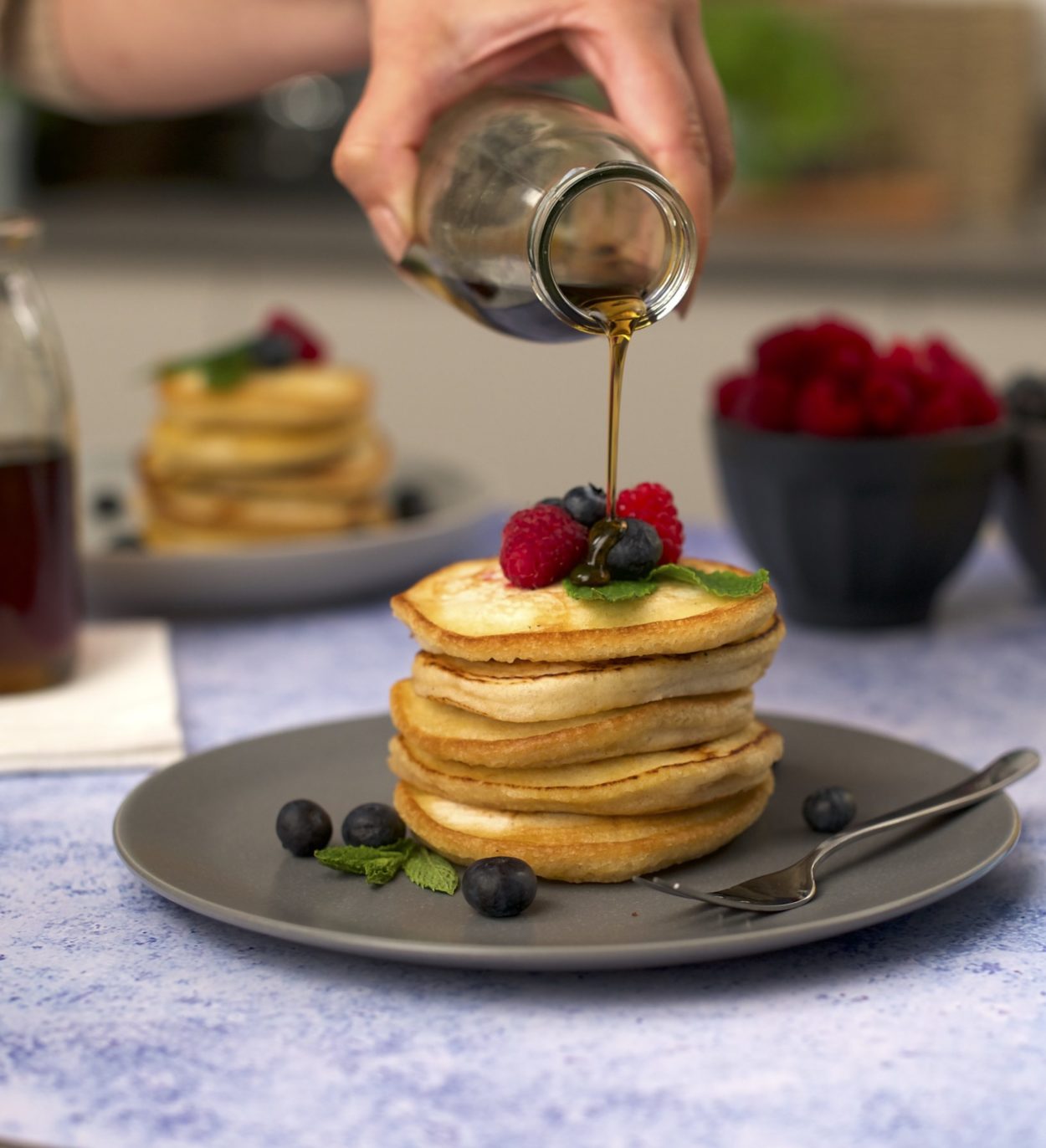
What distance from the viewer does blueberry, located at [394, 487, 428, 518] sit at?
2.21 meters

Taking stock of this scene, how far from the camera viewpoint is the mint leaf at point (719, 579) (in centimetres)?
109

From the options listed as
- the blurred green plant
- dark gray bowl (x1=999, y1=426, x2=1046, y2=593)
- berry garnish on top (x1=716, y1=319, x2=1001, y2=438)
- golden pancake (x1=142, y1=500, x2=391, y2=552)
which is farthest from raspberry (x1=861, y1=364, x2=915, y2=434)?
the blurred green plant

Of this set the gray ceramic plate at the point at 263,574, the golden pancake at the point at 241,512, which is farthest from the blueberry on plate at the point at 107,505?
the gray ceramic plate at the point at 263,574

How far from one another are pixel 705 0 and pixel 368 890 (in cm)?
372

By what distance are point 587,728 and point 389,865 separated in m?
0.15

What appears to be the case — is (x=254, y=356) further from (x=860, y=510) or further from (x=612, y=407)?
(x=612, y=407)

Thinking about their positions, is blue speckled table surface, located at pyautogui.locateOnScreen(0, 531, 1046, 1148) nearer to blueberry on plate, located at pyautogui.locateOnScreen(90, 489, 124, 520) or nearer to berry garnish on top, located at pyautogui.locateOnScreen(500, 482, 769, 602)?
berry garnish on top, located at pyautogui.locateOnScreen(500, 482, 769, 602)

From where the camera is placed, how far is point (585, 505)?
3.72 ft

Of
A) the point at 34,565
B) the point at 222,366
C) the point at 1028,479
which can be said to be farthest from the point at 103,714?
the point at 1028,479

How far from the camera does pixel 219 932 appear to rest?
39.7 inches

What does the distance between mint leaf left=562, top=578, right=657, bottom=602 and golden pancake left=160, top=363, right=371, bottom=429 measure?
1.05 m

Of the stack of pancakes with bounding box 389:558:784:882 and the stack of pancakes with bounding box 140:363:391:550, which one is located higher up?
the stack of pancakes with bounding box 389:558:784:882

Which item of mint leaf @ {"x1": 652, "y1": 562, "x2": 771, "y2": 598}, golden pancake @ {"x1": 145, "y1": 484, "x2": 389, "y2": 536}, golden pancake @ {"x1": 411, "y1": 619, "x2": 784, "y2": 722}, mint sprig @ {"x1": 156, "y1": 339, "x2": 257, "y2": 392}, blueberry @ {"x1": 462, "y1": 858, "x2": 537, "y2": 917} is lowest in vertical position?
golden pancake @ {"x1": 145, "y1": 484, "x2": 389, "y2": 536}

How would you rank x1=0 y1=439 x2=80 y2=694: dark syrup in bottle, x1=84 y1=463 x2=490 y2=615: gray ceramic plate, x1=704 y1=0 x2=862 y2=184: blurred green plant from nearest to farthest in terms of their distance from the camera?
x1=0 y1=439 x2=80 y2=694: dark syrup in bottle, x1=84 y1=463 x2=490 y2=615: gray ceramic plate, x1=704 y1=0 x2=862 y2=184: blurred green plant
